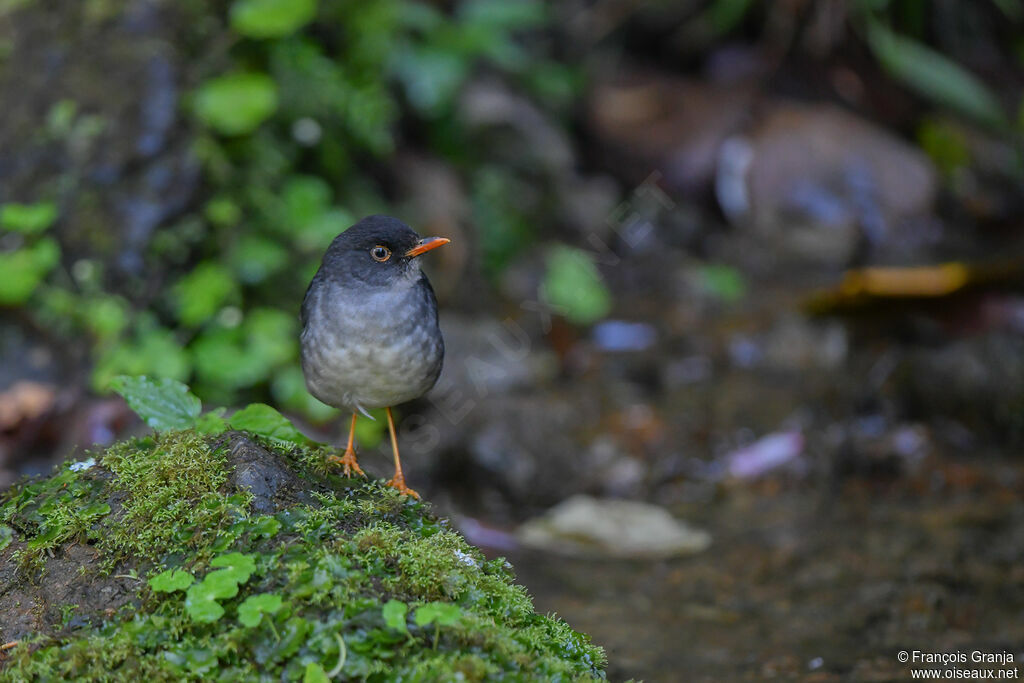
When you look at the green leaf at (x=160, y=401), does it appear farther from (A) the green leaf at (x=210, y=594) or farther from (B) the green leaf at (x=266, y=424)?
(A) the green leaf at (x=210, y=594)

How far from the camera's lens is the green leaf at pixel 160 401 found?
3064mm

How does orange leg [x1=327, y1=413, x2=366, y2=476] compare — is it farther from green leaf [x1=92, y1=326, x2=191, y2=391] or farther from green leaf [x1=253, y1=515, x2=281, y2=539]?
green leaf [x1=92, y1=326, x2=191, y2=391]

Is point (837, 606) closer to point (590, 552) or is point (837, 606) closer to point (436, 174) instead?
point (590, 552)

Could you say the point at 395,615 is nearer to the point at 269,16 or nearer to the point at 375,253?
the point at 375,253

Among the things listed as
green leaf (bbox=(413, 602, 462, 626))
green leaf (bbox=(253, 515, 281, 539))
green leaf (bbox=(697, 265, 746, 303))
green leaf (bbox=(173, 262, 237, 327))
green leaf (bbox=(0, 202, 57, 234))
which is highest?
green leaf (bbox=(697, 265, 746, 303))

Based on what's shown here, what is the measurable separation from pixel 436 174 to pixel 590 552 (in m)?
3.74

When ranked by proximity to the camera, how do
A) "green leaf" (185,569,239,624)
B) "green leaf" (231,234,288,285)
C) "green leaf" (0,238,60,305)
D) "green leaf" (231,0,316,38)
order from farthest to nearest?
1. "green leaf" (231,0,316,38)
2. "green leaf" (231,234,288,285)
3. "green leaf" (0,238,60,305)
4. "green leaf" (185,569,239,624)

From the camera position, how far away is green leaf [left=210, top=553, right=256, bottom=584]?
7.54 feet

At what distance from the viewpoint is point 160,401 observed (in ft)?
10.3

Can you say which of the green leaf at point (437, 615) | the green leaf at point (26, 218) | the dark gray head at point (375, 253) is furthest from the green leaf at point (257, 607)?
the green leaf at point (26, 218)

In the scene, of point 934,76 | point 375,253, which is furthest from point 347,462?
point 934,76

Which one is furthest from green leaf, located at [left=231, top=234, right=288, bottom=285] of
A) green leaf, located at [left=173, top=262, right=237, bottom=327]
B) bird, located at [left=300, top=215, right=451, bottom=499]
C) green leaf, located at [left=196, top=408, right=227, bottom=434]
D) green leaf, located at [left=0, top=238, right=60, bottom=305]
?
green leaf, located at [left=196, top=408, right=227, bottom=434]

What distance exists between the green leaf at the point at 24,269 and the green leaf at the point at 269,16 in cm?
182

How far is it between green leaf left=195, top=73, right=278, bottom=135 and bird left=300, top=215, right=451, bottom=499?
120 inches
